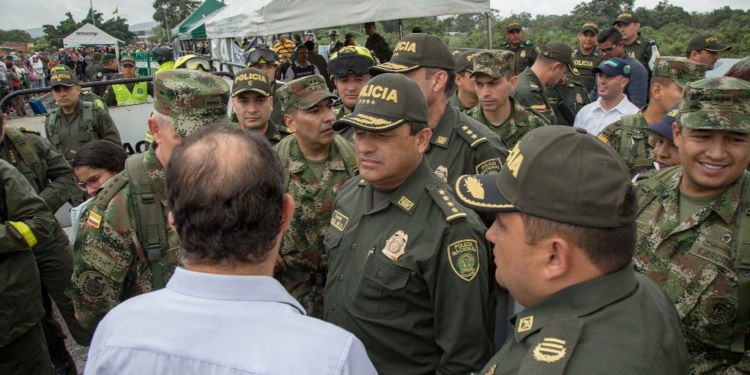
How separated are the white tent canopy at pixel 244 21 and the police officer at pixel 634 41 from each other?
20.8 ft

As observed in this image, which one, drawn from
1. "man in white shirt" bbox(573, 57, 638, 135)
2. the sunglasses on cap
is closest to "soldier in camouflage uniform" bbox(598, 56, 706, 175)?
"man in white shirt" bbox(573, 57, 638, 135)

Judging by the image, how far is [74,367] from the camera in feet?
15.8

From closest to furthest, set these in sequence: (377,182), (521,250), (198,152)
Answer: (198,152) < (521,250) < (377,182)

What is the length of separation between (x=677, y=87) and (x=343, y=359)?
4.37 m

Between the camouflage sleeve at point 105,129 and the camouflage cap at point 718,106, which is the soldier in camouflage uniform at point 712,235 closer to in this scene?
the camouflage cap at point 718,106

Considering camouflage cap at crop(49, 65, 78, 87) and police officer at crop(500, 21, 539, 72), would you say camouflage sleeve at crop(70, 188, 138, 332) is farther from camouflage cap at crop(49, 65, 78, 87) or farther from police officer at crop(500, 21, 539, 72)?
police officer at crop(500, 21, 539, 72)

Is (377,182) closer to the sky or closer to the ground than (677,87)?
closer to the ground

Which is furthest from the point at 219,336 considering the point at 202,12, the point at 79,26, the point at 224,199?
the point at 79,26

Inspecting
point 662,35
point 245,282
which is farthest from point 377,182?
point 662,35

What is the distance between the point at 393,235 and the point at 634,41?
8660mm

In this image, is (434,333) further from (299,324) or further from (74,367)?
(74,367)

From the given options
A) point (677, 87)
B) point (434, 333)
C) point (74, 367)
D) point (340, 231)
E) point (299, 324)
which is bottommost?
point (74, 367)

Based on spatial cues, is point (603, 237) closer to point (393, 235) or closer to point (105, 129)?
point (393, 235)

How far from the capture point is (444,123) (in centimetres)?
398
